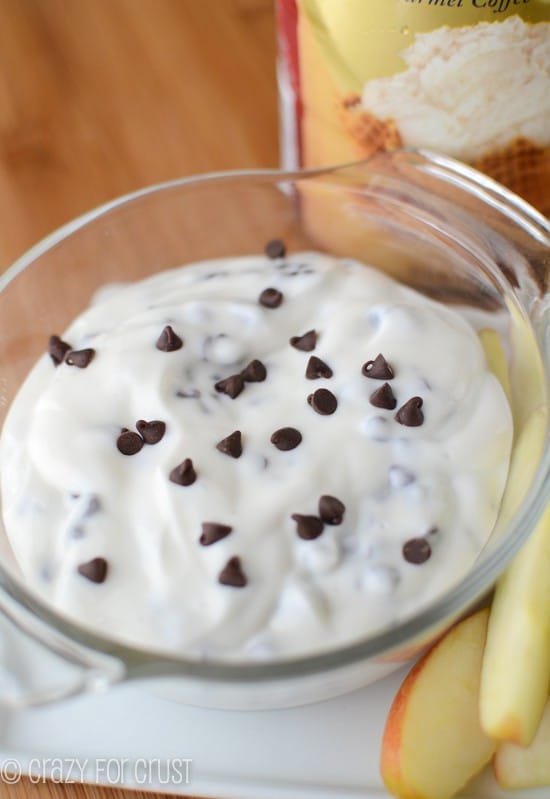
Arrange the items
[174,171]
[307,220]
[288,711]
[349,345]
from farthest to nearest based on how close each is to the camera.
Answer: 1. [174,171]
2. [307,220]
3. [349,345]
4. [288,711]

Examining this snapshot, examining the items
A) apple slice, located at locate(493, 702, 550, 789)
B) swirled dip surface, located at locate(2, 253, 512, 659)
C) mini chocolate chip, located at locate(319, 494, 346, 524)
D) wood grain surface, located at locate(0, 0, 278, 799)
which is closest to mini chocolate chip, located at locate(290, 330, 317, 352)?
swirled dip surface, located at locate(2, 253, 512, 659)

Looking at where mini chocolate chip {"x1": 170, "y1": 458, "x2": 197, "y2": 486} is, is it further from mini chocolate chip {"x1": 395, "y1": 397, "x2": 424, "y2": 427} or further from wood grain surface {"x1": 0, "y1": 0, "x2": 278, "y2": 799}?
wood grain surface {"x1": 0, "y1": 0, "x2": 278, "y2": 799}

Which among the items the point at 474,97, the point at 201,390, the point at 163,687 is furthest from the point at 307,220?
the point at 163,687

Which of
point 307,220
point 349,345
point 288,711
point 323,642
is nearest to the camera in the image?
point 323,642

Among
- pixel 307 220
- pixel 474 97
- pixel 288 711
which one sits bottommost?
pixel 288 711

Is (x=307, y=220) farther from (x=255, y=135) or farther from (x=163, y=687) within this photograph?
(x=163, y=687)

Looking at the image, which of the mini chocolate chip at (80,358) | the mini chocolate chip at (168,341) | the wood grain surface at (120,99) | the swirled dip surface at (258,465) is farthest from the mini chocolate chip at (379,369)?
the wood grain surface at (120,99)

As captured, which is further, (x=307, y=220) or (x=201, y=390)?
(x=307, y=220)
